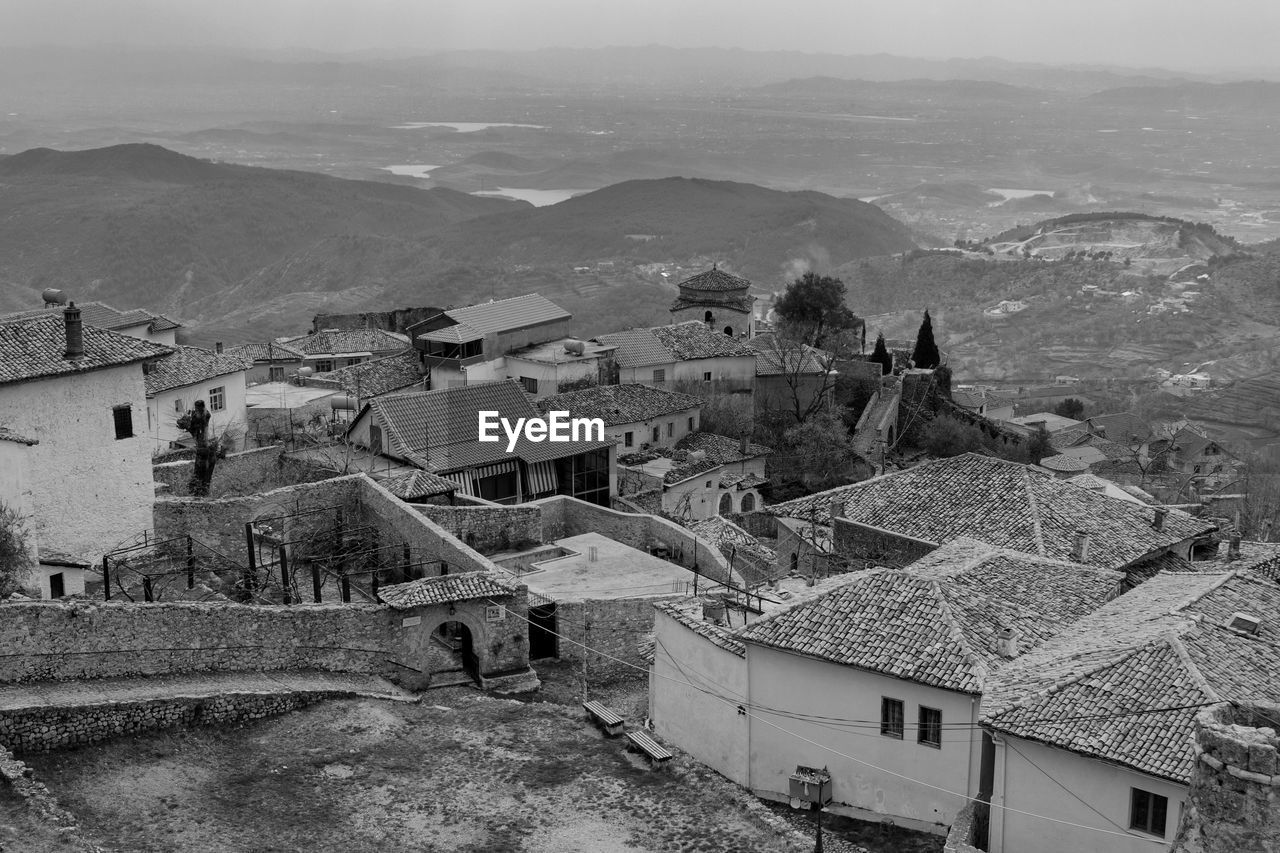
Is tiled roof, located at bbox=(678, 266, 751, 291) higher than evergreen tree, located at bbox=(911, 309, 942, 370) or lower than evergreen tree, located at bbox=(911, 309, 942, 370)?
higher

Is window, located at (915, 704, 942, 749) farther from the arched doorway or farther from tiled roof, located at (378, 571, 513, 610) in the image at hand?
the arched doorway

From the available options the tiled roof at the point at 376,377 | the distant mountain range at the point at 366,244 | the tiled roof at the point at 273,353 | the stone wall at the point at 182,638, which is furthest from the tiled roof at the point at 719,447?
the distant mountain range at the point at 366,244

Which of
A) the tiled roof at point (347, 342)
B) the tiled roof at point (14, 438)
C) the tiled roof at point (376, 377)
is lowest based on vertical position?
the tiled roof at point (347, 342)

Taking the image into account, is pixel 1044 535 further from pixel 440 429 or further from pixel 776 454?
pixel 776 454

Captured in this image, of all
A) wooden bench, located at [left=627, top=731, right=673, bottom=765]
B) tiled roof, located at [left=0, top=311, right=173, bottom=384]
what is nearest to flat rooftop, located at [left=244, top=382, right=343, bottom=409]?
tiled roof, located at [left=0, top=311, right=173, bottom=384]

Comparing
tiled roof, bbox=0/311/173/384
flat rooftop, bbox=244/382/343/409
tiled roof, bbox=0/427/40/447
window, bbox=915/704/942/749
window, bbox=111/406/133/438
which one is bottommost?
flat rooftop, bbox=244/382/343/409

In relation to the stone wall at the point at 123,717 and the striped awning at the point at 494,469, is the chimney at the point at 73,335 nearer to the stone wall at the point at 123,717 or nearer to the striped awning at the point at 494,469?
the stone wall at the point at 123,717

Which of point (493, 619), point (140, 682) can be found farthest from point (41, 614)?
point (493, 619)
